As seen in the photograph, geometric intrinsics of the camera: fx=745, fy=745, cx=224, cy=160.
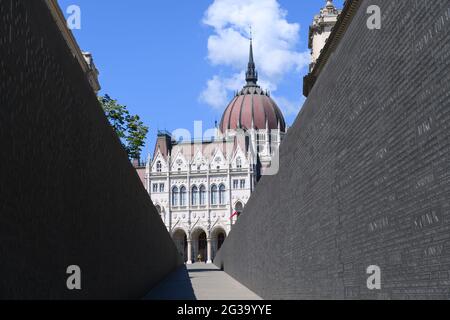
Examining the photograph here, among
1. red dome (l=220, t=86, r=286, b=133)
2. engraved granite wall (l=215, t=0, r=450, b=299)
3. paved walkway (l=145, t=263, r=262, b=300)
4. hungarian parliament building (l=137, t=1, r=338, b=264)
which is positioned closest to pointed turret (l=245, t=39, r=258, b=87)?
red dome (l=220, t=86, r=286, b=133)

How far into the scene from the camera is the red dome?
132 metres

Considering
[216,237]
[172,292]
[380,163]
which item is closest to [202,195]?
[216,237]

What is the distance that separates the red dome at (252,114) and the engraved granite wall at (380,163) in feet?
388

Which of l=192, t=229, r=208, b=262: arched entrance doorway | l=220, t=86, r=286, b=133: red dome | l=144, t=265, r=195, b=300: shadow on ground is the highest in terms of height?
l=220, t=86, r=286, b=133: red dome

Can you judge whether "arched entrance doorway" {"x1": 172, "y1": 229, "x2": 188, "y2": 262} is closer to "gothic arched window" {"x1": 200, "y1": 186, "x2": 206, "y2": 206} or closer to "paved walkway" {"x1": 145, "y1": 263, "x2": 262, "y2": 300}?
"gothic arched window" {"x1": 200, "y1": 186, "x2": 206, "y2": 206}

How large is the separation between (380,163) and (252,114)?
417ft

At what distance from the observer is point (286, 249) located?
13.3 metres

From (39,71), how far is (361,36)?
10.3 ft

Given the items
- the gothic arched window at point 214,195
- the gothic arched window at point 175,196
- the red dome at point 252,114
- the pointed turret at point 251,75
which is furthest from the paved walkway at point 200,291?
the pointed turret at point 251,75

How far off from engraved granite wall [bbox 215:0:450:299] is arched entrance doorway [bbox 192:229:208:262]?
3717 inches

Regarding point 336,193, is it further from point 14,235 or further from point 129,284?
point 129,284

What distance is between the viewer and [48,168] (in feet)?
22.6

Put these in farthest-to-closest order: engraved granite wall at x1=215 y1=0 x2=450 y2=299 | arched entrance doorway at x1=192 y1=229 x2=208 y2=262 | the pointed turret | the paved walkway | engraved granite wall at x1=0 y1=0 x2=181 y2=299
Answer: the pointed turret < arched entrance doorway at x1=192 y1=229 x2=208 y2=262 < the paved walkway < engraved granite wall at x1=0 y1=0 x2=181 y2=299 < engraved granite wall at x1=215 y1=0 x2=450 y2=299

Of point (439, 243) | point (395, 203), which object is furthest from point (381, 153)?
point (439, 243)
